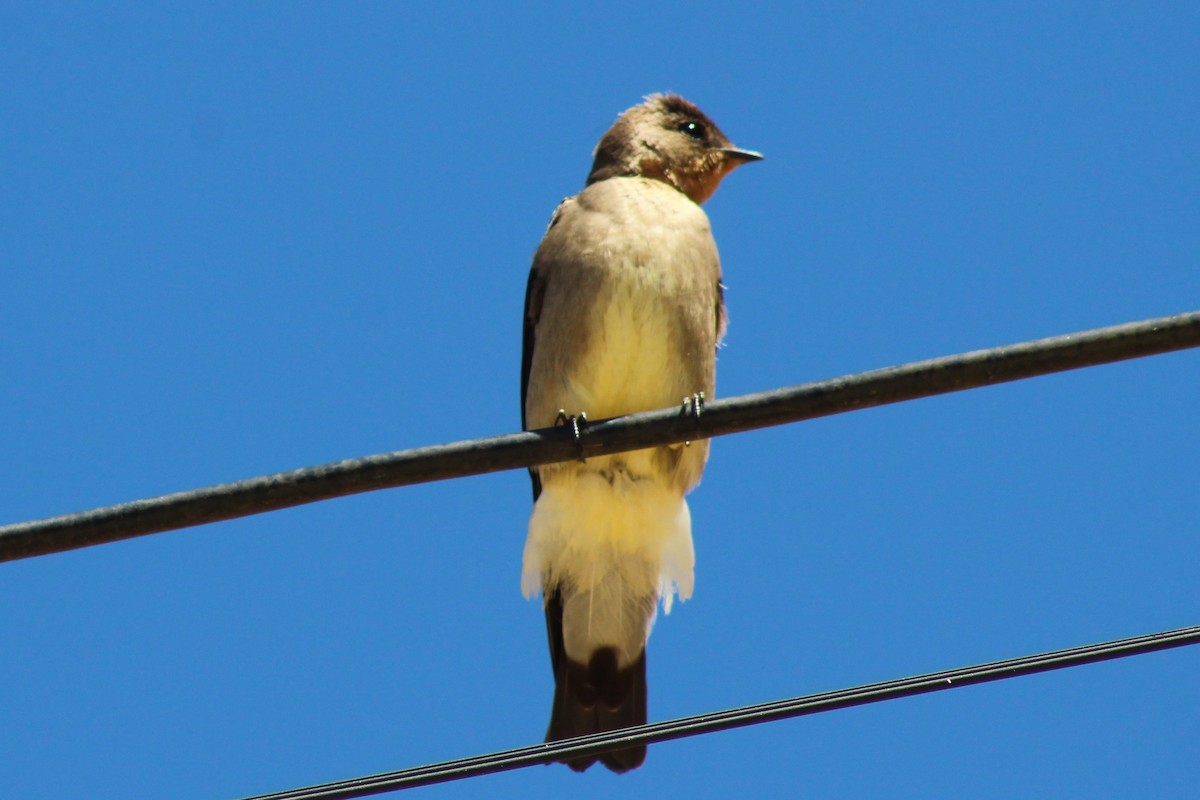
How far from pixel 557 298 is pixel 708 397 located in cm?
76

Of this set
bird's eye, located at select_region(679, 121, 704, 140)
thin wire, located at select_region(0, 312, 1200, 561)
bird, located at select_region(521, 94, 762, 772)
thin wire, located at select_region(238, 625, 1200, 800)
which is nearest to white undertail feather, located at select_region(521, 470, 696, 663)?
bird, located at select_region(521, 94, 762, 772)

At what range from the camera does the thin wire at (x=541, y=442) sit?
384 cm

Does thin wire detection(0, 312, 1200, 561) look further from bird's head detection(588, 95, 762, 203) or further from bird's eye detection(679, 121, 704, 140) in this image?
bird's eye detection(679, 121, 704, 140)

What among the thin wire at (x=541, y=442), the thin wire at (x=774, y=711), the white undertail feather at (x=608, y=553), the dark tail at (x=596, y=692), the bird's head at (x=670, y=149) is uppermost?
the bird's head at (x=670, y=149)

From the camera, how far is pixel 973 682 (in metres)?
3.62

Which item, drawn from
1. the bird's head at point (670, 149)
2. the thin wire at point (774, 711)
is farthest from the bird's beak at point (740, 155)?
the thin wire at point (774, 711)

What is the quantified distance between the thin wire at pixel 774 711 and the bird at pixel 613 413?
102 inches

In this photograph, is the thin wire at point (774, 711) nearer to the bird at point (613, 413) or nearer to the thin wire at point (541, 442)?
the thin wire at point (541, 442)

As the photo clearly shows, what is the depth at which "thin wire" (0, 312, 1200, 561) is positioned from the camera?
3.84 metres

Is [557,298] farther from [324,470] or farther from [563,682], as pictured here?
[324,470]

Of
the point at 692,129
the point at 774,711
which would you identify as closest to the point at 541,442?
the point at 774,711

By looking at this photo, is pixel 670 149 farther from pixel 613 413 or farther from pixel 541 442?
pixel 541 442

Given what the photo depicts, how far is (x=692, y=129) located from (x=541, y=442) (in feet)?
13.7

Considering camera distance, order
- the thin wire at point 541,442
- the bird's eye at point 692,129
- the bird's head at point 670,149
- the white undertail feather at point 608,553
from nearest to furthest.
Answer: the thin wire at point 541,442
the white undertail feather at point 608,553
the bird's head at point 670,149
the bird's eye at point 692,129
